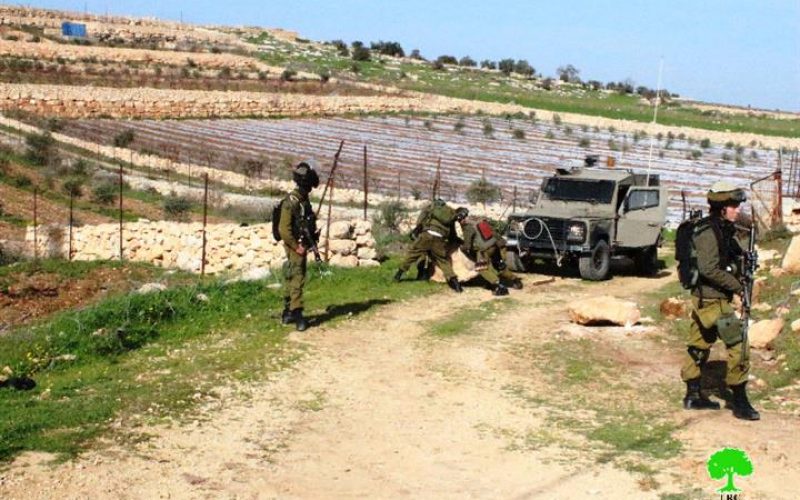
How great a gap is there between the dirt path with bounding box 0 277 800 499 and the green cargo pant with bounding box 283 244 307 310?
427 millimetres

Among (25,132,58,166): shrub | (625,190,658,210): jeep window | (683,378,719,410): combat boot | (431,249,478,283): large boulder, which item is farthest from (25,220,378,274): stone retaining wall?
(25,132,58,166): shrub

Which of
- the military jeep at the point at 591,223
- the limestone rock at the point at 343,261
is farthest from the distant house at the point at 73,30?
the military jeep at the point at 591,223

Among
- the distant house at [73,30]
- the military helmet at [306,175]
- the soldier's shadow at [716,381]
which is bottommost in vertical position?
the soldier's shadow at [716,381]

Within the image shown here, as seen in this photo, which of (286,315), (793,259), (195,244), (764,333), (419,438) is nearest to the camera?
(419,438)

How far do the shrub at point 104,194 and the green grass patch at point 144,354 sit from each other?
45.8 feet

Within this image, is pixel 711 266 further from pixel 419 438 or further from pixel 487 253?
pixel 487 253

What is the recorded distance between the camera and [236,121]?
57.6 metres

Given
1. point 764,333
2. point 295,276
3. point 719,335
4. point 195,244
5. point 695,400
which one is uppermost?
point 719,335

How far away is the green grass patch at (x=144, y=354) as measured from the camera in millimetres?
8508

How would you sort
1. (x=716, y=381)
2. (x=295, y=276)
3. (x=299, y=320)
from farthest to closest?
(x=299, y=320), (x=295, y=276), (x=716, y=381)

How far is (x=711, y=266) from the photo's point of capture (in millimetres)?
8766

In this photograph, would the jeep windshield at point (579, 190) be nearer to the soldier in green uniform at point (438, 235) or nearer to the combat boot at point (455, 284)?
the soldier in green uniform at point (438, 235)

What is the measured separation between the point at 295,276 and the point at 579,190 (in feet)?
25.7

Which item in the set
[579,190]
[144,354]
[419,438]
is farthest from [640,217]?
[419,438]
